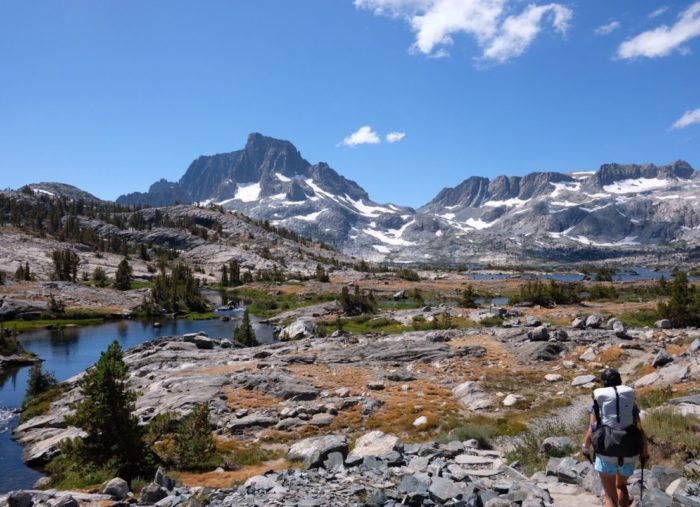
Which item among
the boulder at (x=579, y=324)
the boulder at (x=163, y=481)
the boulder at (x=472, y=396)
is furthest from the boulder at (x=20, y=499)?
the boulder at (x=579, y=324)

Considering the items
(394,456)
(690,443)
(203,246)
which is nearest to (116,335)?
(394,456)

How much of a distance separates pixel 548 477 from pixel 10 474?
24466 mm

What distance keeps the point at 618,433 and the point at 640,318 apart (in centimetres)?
4765

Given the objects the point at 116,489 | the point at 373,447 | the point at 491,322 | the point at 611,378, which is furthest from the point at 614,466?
the point at 491,322

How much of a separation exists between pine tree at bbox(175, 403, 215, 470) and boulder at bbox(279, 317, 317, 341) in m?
35.8

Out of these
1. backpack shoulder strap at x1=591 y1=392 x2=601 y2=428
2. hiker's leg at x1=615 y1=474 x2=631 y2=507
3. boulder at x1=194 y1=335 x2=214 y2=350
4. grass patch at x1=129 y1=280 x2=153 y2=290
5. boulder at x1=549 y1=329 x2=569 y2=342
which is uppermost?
grass patch at x1=129 y1=280 x2=153 y2=290

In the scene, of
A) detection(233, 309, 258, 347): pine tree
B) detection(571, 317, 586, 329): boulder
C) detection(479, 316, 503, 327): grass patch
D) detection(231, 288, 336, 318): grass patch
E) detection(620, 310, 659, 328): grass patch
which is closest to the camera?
detection(571, 317, 586, 329): boulder

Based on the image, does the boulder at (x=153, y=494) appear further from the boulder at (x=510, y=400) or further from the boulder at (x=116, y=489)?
the boulder at (x=510, y=400)

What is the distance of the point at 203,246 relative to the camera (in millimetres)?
195250

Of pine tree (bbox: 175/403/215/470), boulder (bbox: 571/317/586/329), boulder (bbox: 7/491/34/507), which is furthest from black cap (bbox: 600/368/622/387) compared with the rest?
boulder (bbox: 571/317/586/329)

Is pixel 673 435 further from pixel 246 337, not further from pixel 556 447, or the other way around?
pixel 246 337

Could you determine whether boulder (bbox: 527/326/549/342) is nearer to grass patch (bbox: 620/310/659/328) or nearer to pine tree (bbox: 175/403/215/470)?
grass patch (bbox: 620/310/659/328)

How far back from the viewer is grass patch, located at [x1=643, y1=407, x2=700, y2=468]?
1166 cm

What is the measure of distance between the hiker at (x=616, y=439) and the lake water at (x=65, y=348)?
928 inches
